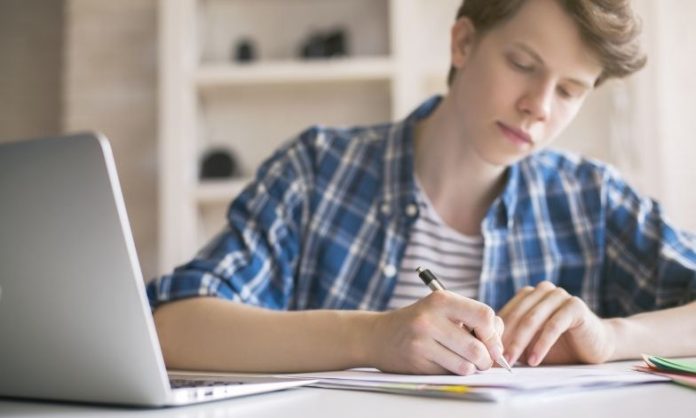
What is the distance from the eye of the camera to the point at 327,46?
8.74ft

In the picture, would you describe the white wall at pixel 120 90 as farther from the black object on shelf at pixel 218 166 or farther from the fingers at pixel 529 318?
the fingers at pixel 529 318

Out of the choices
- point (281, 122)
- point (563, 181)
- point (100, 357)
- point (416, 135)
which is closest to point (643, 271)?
point (563, 181)

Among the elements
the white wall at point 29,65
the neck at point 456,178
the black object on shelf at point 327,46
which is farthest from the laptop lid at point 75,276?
the white wall at point 29,65

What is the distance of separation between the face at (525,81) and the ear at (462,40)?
34mm

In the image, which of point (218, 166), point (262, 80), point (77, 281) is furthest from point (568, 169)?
point (218, 166)

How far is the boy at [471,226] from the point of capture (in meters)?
1.05

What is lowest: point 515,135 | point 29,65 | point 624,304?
point 624,304

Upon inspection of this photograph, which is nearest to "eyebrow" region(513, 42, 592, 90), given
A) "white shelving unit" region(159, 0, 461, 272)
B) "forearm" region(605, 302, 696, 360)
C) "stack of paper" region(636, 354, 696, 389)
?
"forearm" region(605, 302, 696, 360)

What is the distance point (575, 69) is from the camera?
1212mm

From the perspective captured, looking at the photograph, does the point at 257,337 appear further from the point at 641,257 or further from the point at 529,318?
the point at 641,257

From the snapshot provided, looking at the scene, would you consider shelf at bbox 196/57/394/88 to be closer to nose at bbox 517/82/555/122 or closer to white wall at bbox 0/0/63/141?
white wall at bbox 0/0/63/141

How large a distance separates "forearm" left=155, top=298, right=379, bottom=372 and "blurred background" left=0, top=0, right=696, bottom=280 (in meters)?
1.37

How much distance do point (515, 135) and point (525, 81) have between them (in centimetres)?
9

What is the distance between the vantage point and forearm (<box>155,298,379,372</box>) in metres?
0.93
